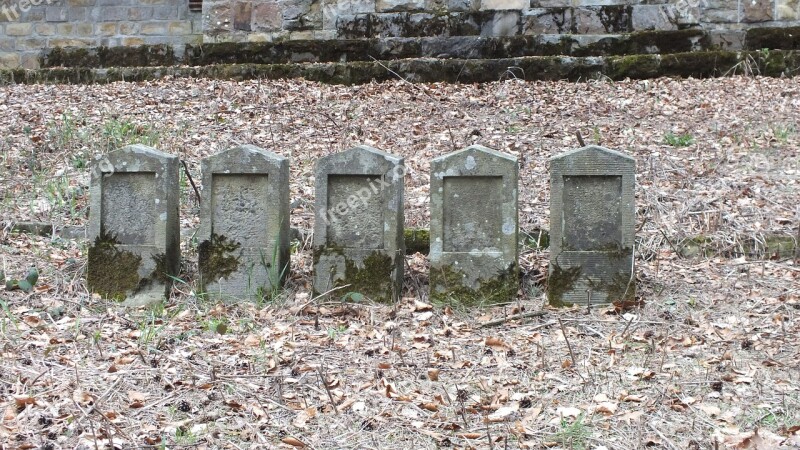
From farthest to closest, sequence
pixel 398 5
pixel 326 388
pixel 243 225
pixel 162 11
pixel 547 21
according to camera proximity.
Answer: pixel 162 11 < pixel 398 5 < pixel 547 21 < pixel 243 225 < pixel 326 388

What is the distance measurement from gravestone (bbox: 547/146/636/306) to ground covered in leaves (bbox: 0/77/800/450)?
0.16 m

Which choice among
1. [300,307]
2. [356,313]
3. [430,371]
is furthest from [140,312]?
[430,371]

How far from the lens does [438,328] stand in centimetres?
494

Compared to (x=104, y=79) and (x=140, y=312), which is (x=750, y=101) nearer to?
(x=140, y=312)

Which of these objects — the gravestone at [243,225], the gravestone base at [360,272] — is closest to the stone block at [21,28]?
the gravestone at [243,225]

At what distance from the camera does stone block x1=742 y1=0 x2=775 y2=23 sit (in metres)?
9.95

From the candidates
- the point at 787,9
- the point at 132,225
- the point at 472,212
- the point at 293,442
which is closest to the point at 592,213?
the point at 472,212

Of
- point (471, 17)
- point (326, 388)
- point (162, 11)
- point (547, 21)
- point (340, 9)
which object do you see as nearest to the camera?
point (326, 388)

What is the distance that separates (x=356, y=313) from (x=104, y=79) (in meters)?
6.55

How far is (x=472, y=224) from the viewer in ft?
17.3

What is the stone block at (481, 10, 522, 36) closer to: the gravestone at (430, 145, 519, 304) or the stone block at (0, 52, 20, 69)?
the gravestone at (430, 145, 519, 304)

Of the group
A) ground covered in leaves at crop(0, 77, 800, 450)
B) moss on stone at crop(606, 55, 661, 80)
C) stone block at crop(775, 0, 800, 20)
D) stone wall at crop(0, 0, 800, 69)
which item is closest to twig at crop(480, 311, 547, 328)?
ground covered in leaves at crop(0, 77, 800, 450)

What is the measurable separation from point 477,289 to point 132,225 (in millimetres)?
2141

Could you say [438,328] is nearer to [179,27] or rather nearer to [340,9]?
[340,9]
